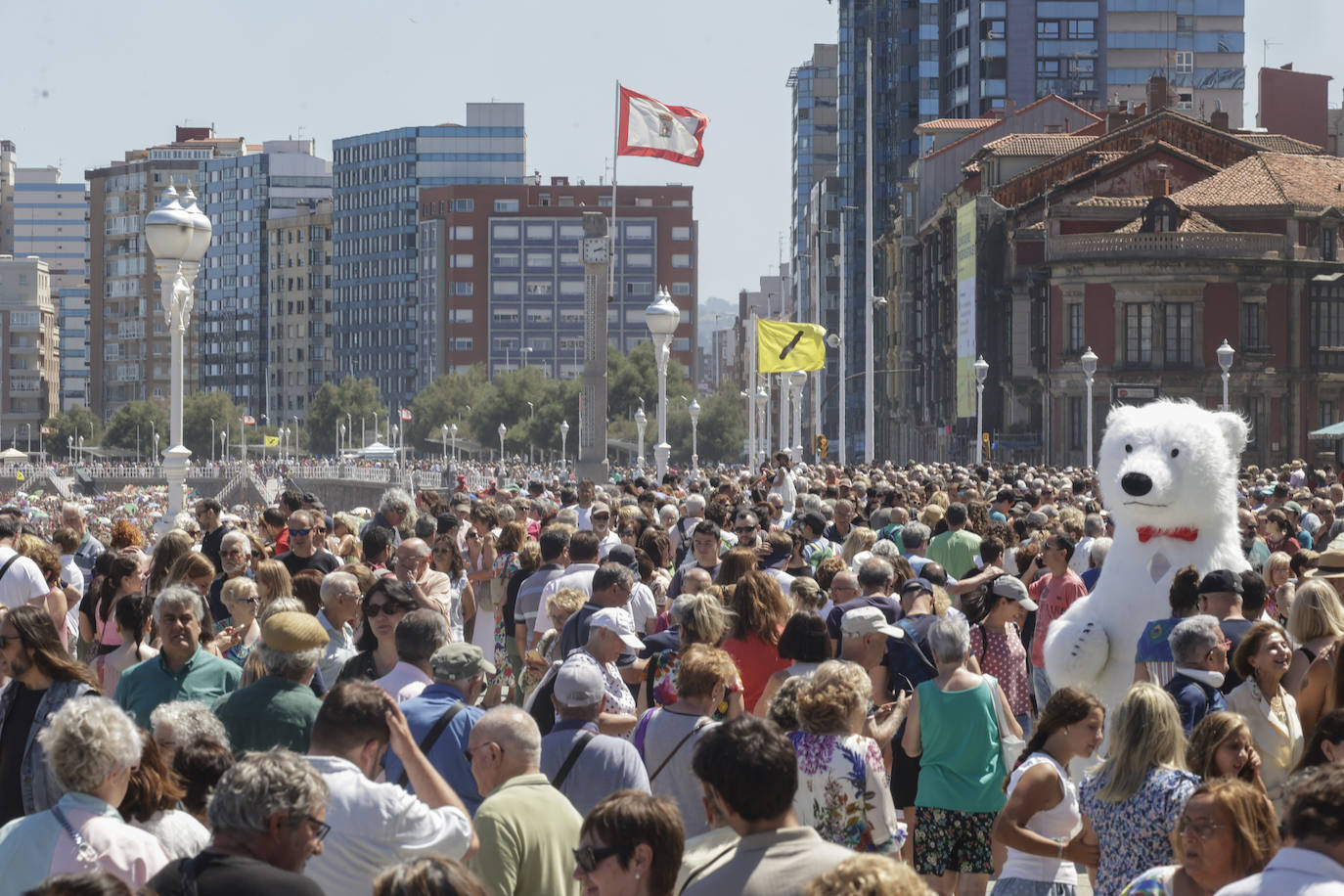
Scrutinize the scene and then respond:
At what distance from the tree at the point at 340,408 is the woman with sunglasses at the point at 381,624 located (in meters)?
152

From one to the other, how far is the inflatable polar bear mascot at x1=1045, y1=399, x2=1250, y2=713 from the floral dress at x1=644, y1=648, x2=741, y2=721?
2565mm

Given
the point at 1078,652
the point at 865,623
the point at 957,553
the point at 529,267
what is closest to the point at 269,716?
the point at 865,623

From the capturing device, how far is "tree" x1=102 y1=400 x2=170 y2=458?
154 m

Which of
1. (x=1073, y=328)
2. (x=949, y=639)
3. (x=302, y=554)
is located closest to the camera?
(x=949, y=639)

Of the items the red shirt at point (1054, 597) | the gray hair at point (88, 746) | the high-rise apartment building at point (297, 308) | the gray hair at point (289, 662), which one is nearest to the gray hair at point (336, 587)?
the gray hair at point (289, 662)

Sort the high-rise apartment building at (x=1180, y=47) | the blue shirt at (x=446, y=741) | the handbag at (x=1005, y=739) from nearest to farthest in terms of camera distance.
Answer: the blue shirt at (x=446, y=741) → the handbag at (x=1005, y=739) → the high-rise apartment building at (x=1180, y=47)

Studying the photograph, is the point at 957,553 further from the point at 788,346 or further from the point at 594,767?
the point at 788,346

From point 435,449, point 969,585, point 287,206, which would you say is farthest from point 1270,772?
point 287,206

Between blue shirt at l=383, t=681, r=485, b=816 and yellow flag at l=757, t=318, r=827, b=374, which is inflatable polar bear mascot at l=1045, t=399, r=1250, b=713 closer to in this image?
blue shirt at l=383, t=681, r=485, b=816

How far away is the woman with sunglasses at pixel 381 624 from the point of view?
844cm

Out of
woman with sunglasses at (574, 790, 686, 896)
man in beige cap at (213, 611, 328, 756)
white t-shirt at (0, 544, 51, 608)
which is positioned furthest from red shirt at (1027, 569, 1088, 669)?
woman with sunglasses at (574, 790, 686, 896)

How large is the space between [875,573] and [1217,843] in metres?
4.90

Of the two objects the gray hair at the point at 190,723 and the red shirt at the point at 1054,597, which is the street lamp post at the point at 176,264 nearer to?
the red shirt at the point at 1054,597

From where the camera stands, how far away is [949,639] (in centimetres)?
823
